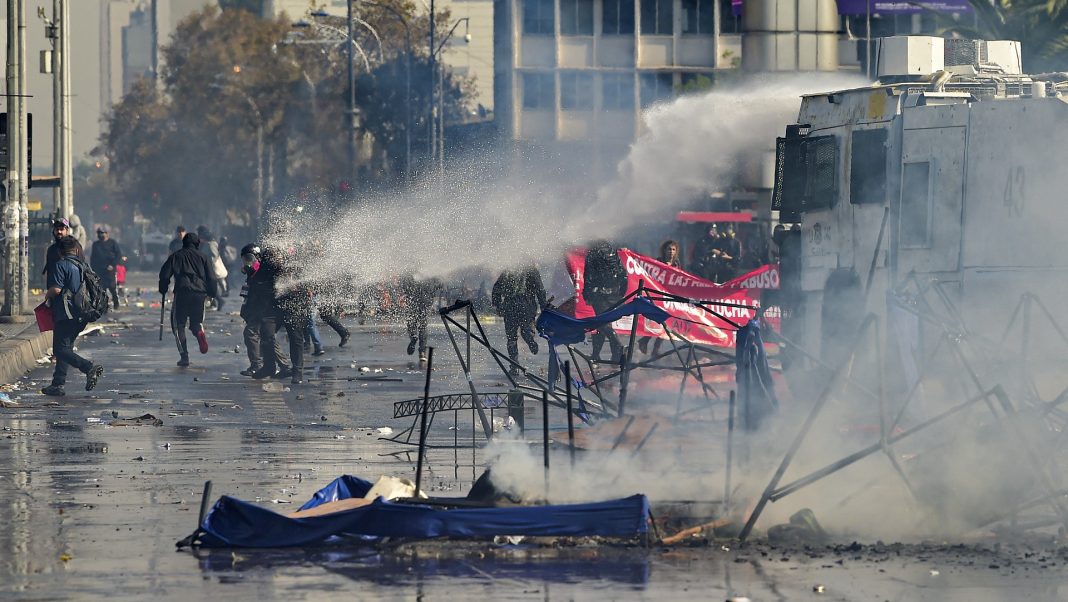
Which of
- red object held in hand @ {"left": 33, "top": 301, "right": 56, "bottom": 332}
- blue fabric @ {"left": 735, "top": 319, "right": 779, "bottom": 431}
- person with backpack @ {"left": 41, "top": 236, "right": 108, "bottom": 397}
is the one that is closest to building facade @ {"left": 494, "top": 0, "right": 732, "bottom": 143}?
red object held in hand @ {"left": 33, "top": 301, "right": 56, "bottom": 332}

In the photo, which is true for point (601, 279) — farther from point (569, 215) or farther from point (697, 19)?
point (697, 19)

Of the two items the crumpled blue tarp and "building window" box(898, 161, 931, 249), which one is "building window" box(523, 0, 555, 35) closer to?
"building window" box(898, 161, 931, 249)

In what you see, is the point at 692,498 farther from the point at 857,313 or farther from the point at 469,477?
the point at 857,313

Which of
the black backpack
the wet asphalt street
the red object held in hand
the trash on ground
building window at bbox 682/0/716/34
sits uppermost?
building window at bbox 682/0/716/34

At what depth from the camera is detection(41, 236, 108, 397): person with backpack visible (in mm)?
18688

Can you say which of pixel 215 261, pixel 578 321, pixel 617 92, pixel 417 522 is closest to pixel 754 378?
pixel 578 321

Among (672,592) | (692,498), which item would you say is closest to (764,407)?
(692,498)

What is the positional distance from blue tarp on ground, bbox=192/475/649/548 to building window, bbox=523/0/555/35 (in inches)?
2367

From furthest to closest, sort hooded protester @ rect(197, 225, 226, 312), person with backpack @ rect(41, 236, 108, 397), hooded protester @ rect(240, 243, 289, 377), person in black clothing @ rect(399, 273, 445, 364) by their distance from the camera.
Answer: hooded protester @ rect(197, 225, 226, 312) → person in black clothing @ rect(399, 273, 445, 364) → hooded protester @ rect(240, 243, 289, 377) → person with backpack @ rect(41, 236, 108, 397)

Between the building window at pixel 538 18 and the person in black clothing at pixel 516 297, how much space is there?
48345 millimetres

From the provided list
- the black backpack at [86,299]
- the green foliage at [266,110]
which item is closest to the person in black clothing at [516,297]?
the black backpack at [86,299]

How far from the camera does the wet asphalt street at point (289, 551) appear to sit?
8.28 metres

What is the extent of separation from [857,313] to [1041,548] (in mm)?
7108

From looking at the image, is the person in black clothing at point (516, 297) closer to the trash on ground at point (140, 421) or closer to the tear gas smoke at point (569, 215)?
the tear gas smoke at point (569, 215)
